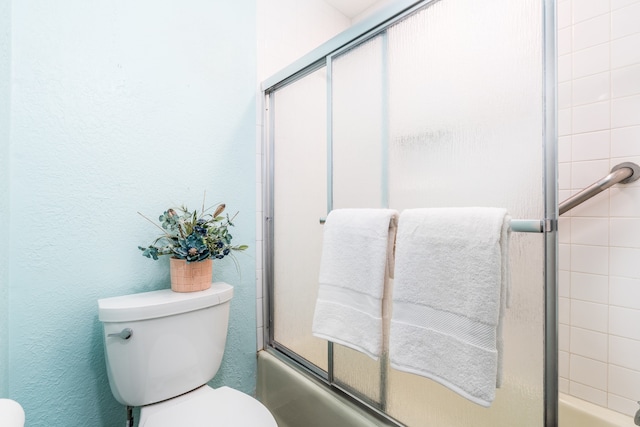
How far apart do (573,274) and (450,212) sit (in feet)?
2.77

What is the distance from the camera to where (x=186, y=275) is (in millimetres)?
1087

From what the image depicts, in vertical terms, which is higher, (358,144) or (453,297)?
(358,144)

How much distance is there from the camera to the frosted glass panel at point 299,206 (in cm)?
120

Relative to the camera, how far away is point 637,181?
41.3 inches

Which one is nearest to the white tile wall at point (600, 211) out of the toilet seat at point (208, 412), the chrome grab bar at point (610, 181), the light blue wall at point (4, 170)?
the chrome grab bar at point (610, 181)

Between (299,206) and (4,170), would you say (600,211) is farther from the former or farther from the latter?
(4,170)

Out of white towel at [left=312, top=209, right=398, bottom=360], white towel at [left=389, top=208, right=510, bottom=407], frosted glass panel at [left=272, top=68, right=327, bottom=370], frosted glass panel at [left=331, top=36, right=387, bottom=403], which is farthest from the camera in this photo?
frosted glass panel at [left=272, top=68, right=327, bottom=370]

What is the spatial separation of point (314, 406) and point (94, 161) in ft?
3.72

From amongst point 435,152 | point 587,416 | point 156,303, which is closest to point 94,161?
point 156,303

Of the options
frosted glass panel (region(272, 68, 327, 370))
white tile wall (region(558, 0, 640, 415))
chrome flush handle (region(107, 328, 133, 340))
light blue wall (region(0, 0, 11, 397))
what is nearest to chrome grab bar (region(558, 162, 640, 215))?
white tile wall (region(558, 0, 640, 415))

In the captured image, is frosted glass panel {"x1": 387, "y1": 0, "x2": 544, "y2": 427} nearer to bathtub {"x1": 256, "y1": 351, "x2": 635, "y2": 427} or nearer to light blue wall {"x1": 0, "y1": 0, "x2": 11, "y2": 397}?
bathtub {"x1": 256, "y1": 351, "x2": 635, "y2": 427}

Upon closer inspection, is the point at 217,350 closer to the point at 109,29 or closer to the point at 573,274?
the point at 109,29

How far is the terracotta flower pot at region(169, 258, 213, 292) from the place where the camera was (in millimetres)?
1082

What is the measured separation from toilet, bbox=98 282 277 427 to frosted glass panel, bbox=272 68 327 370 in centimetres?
33
